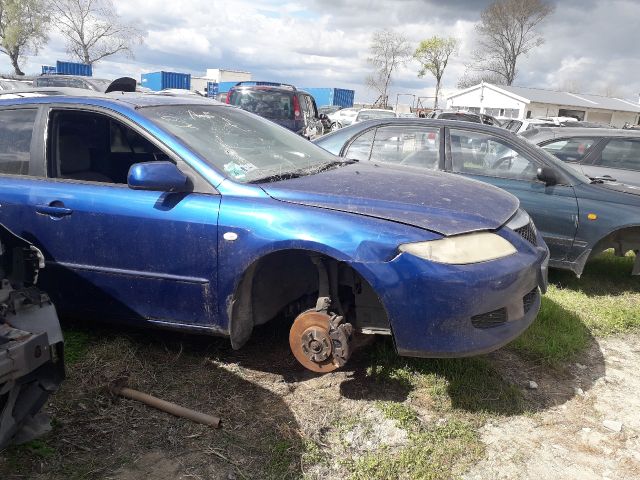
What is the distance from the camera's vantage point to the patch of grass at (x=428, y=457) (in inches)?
95.0

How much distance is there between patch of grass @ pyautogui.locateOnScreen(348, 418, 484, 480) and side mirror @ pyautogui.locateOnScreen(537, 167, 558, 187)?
2756 mm

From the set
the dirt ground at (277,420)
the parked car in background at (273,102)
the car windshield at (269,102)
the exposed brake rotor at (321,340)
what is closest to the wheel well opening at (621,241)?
the dirt ground at (277,420)

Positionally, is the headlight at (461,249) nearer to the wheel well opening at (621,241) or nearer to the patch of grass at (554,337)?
the patch of grass at (554,337)

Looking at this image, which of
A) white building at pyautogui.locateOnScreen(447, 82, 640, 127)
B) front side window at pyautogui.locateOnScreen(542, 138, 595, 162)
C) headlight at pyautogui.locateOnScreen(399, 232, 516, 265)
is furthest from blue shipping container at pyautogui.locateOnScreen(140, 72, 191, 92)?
headlight at pyautogui.locateOnScreen(399, 232, 516, 265)

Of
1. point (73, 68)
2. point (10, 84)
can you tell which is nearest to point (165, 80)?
point (73, 68)

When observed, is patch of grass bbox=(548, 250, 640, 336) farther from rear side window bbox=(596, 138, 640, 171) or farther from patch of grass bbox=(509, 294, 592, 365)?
rear side window bbox=(596, 138, 640, 171)

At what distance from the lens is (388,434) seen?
8.86 ft

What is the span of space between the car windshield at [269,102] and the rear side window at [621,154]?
24.7 feet

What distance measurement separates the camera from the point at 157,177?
2.85 metres

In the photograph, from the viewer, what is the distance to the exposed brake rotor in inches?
110

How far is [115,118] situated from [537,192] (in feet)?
11.7

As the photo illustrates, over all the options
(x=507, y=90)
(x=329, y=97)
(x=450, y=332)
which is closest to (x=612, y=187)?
(x=450, y=332)

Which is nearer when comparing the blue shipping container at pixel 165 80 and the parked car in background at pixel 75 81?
the parked car in background at pixel 75 81

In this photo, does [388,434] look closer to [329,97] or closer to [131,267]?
[131,267]
